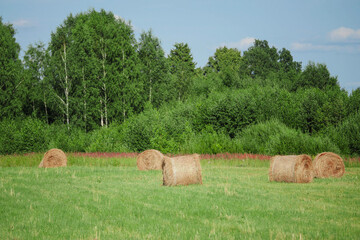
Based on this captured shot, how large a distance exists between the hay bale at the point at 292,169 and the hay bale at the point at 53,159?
13521mm

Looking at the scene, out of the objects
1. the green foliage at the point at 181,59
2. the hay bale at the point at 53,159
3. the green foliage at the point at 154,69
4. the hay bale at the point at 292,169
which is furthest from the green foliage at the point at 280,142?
the green foliage at the point at 181,59

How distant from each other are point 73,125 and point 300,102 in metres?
29.0

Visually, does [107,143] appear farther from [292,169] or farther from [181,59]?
[181,59]

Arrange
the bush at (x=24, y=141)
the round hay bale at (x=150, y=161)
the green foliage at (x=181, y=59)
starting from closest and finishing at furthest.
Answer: the round hay bale at (x=150, y=161) < the bush at (x=24, y=141) < the green foliage at (x=181, y=59)

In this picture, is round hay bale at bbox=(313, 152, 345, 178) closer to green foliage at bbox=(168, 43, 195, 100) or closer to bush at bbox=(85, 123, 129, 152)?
bush at bbox=(85, 123, 129, 152)

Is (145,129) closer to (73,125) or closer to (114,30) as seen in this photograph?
(73,125)

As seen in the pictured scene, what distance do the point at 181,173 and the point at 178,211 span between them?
5.26 metres

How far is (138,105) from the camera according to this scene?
56438mm

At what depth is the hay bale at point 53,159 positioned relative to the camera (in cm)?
2386

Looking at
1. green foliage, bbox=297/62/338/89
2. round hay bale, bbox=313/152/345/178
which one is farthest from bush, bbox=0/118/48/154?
green foliage, bbox=297/62/338/89

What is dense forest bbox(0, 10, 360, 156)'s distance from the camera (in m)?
32.7

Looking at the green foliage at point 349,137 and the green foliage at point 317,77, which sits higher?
the green foliage at point 317,77

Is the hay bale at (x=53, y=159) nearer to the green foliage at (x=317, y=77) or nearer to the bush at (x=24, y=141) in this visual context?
the bush at (x=24, y=141)

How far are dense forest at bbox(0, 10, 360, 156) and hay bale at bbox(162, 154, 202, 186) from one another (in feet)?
50.5
